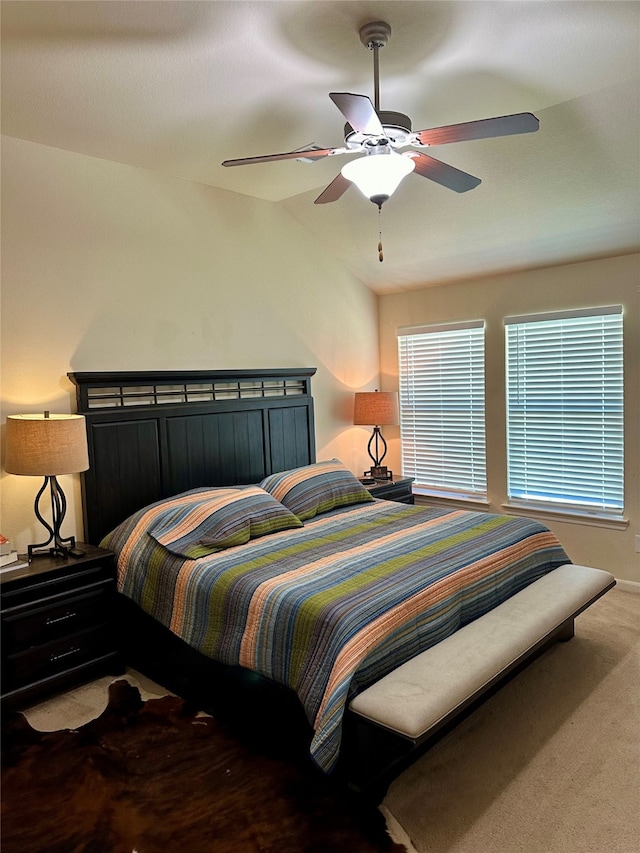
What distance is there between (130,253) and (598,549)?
146 inches

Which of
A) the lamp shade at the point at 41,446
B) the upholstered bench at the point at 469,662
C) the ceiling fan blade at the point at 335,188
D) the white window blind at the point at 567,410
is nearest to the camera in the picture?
the upholstered bench at the point at 469,662

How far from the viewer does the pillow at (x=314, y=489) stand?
3806mm

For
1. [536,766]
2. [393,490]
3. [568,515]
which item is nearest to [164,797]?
[536,766]

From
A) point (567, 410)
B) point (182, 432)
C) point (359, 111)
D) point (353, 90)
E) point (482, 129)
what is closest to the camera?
point (359, 111)

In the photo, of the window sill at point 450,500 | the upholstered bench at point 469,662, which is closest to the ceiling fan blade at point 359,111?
the upholstered bench at point 469,662

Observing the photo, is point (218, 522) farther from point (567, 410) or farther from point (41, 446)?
point (567, 410)

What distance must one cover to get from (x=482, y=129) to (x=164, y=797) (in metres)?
2.68

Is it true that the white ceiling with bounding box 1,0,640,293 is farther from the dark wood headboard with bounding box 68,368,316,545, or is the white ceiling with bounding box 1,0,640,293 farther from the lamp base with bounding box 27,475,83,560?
the lamp base with bounding box 27,475,83,560

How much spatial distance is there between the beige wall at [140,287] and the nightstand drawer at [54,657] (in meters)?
0.60

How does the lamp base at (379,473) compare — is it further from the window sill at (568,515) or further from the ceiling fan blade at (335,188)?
the ceiling fan blade at (335,188)

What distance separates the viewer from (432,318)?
509 cm

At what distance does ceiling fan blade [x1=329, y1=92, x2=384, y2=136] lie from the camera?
6.05 feet

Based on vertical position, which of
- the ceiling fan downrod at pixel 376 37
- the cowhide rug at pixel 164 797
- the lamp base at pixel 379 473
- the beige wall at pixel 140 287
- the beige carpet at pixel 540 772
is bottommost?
the beige carpet at pixel 540 772

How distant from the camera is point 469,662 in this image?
2.25 metres
